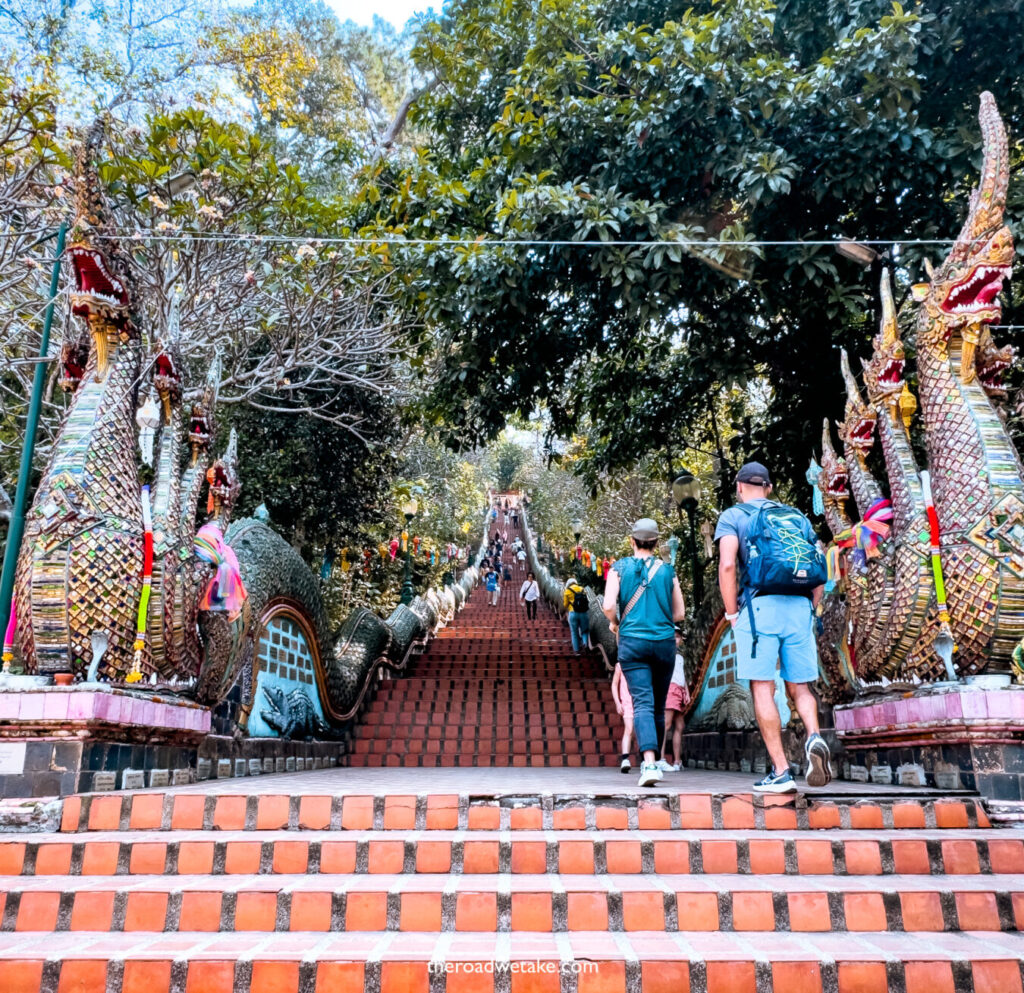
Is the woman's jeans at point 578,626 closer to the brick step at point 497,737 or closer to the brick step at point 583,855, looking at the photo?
the brick step at point 497,737

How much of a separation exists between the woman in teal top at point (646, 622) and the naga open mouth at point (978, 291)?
Answer: 2.35 m

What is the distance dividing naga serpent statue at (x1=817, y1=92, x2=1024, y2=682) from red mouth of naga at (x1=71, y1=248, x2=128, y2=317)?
16.2 feet

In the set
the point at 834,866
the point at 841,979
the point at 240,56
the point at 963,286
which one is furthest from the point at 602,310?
the point at 240,56

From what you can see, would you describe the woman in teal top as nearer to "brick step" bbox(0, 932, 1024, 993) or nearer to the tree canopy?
"brick step" bbox(0, 932, 1024, 993)

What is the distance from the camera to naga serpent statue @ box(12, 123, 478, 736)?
14.0 ft

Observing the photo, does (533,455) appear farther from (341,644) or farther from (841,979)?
(841,979)

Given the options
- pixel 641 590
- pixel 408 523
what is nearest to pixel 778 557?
pixel 641 590

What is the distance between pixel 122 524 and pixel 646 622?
310cm

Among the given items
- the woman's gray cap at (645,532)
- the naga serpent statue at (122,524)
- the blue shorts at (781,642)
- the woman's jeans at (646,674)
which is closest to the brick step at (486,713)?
the naga serpent statue at (122,524)

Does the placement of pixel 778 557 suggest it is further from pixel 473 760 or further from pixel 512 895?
pixel 473 760

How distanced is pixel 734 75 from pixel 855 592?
4618mm

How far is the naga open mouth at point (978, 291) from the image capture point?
4695 millimetres

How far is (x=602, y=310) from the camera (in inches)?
354

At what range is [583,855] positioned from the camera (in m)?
3.16
